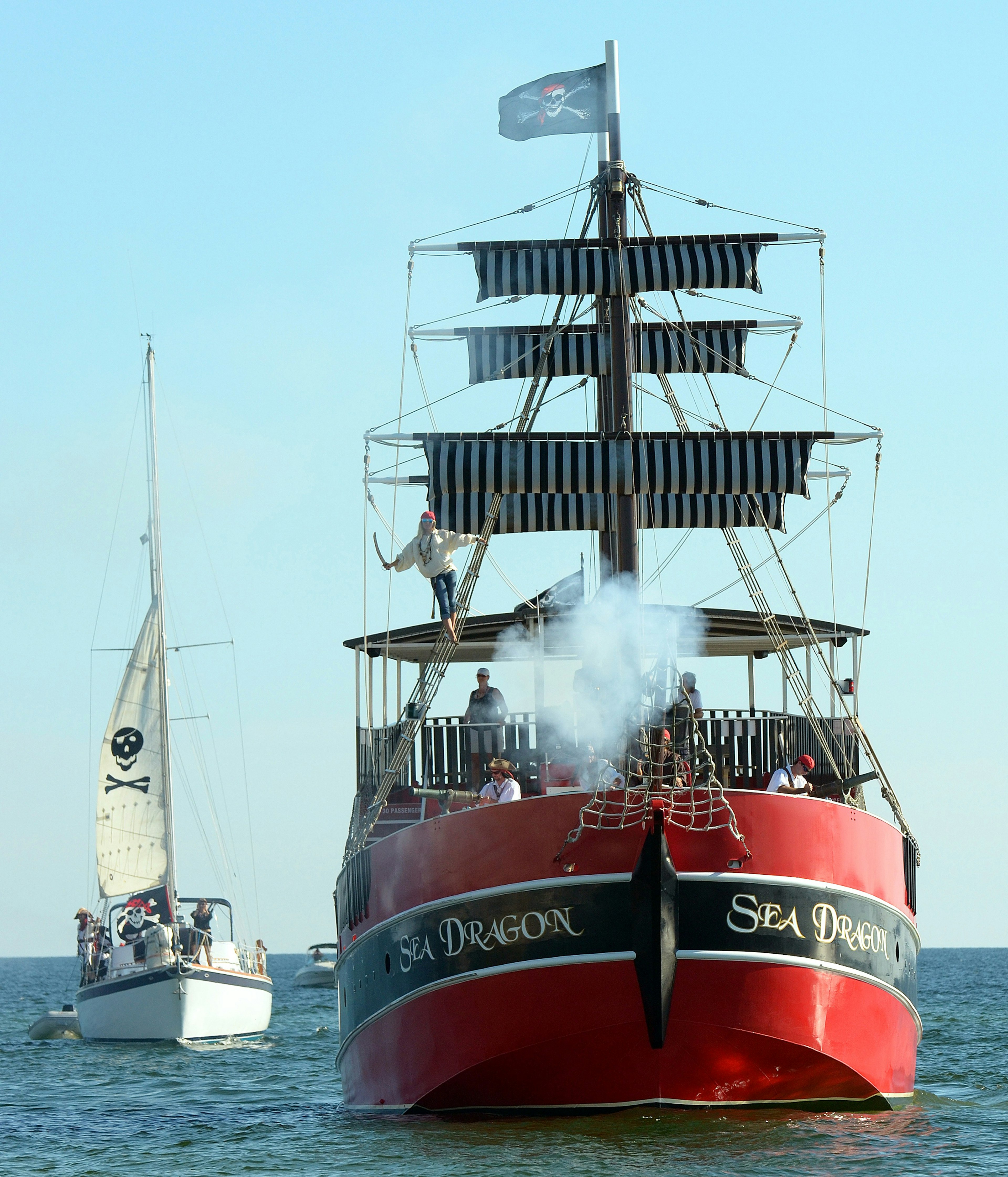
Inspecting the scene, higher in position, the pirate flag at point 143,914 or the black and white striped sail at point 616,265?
the black and white striped sail at point 616,265

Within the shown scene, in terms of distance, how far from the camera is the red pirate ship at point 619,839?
50.1 ft

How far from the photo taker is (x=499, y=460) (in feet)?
69.4

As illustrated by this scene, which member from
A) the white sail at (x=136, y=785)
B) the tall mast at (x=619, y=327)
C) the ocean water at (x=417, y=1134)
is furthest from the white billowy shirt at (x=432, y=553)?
the white sail at (x=136, y=785)

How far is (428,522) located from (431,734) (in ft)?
10.9

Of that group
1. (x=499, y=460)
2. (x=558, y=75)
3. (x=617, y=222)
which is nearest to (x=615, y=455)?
(x=499, y=460)

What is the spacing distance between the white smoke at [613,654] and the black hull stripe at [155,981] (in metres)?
18.6

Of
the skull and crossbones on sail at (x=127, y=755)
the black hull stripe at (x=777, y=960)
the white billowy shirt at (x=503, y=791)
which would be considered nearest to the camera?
the black hull stripe at (x=777, y=960)

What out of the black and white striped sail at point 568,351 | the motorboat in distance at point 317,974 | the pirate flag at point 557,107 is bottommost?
the motorboat in distance at point 317,974

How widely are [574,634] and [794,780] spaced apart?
4189 mm

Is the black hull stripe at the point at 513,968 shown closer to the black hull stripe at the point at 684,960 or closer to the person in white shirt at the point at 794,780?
the black hull stripe at the point at 684,960

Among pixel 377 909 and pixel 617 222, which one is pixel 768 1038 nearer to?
pixel 377 909

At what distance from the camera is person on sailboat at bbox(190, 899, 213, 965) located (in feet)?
128

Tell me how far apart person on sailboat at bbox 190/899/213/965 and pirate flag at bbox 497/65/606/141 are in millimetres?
21659

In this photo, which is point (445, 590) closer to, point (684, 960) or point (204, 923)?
point (684, 960)
